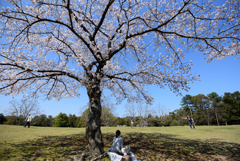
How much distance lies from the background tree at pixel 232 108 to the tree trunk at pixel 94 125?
57351 millimetres

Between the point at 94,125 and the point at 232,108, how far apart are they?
194 feet

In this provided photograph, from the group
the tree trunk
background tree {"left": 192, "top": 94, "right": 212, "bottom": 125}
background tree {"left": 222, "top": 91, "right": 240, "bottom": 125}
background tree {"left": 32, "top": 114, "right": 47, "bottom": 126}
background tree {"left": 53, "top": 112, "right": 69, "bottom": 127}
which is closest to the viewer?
the tree trunk

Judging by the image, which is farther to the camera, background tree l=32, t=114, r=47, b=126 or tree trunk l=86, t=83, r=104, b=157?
background tree l=32, t=114, r=47, b=126

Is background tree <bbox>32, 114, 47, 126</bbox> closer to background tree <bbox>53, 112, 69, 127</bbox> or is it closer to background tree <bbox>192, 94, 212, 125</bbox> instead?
background tree <bbox>53, 112, 69, 127</bbox>

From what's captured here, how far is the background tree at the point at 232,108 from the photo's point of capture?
140ft

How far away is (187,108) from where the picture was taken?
6212cm

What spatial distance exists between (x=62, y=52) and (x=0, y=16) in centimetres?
410

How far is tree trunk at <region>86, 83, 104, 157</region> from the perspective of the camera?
19.5ft

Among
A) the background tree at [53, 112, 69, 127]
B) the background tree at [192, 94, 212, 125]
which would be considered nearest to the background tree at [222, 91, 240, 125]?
the background tree at [192, 94, 212, 125]

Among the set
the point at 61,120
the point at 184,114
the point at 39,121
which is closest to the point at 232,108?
the point at 184,114

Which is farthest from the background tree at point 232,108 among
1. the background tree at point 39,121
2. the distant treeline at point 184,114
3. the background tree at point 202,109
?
the background tree at point 39,121

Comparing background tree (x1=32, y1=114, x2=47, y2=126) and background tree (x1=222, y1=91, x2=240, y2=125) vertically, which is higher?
background tree (x1=222, y1=91, x2=240, y2=125)

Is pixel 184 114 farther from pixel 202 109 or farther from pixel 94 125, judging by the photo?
pixel 94 125

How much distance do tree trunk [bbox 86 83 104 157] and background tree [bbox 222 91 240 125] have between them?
57.4m
